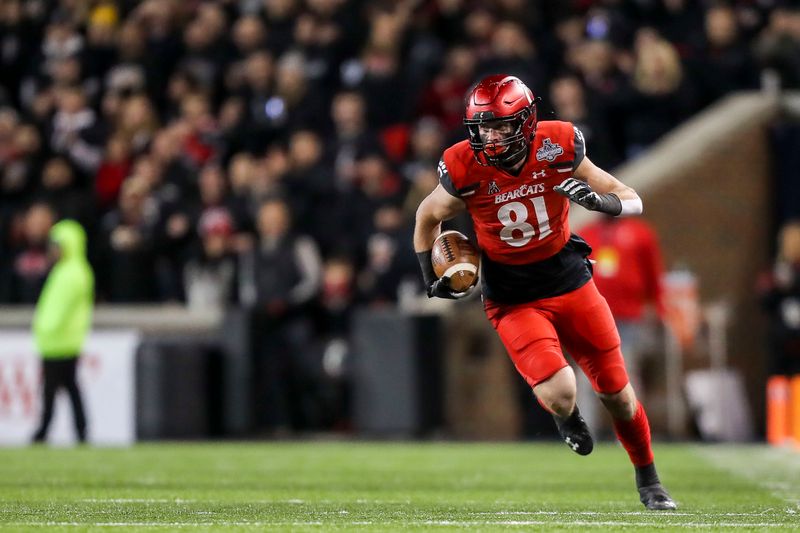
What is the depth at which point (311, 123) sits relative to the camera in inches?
683

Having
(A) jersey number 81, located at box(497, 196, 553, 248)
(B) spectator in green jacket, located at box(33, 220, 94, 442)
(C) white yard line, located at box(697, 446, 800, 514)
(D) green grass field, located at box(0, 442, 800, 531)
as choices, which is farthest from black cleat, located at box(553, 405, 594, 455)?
(B) spectator in green jacket, located at box(33, 220, 94, 442)

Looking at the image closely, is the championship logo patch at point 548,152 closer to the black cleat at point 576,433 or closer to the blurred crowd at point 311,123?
the black cleat at point 576,433

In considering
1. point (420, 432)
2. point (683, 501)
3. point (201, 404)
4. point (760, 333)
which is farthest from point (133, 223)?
point (683, 501)

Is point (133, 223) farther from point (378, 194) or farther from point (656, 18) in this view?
point (656, 18)

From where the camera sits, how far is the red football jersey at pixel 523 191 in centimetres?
764

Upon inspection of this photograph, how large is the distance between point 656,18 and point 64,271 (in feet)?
22.7

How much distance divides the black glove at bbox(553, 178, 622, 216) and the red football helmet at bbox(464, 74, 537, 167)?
307 millimetres

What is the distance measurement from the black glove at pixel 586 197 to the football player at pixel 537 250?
0.13ft

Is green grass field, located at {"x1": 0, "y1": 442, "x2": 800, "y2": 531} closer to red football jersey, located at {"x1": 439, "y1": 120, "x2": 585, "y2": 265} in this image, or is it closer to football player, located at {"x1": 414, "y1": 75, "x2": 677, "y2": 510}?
football player, located at {"x1": 414, "y1": 75, "x2": 677, "y2": 510}

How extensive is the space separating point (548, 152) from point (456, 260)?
2.24ft

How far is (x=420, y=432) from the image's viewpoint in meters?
15.4

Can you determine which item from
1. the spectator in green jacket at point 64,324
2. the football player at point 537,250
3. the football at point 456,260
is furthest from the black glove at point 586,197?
the spectator in green jacket at point 64,324

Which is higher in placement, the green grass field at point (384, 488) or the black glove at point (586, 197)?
the black glove at point (586, 197)

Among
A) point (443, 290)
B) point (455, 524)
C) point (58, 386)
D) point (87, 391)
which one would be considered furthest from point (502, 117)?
point (87, 391)
